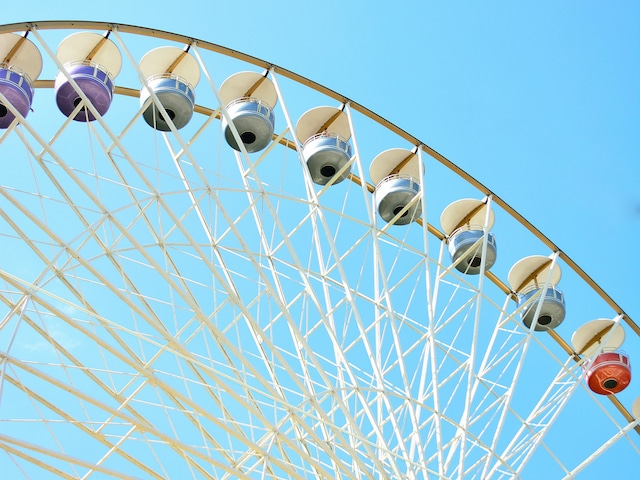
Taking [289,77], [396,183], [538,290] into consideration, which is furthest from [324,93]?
[538,290]

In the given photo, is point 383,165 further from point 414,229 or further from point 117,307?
point 117,307

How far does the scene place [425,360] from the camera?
18.3 m

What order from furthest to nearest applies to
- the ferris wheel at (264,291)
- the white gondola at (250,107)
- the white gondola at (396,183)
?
the white gondola at (396,183) < the white gondola at (250,107) < the ferris wheel at (264,291)

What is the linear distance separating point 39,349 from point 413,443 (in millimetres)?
28236

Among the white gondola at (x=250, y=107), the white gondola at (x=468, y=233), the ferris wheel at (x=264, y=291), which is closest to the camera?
the ferris wheel at (x=264, y=291)

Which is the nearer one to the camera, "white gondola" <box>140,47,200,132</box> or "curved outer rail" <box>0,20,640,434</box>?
"curved outer rail" <box>0,20,640,434</box>

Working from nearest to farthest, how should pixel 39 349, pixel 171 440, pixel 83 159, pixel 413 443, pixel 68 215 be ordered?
pixel 171 440 → pixel 413 443 → pixel 68 215 → pixel 83 159 → pixel 39 349

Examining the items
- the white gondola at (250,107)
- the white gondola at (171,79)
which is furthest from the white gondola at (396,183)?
the white gondola at (171,79)

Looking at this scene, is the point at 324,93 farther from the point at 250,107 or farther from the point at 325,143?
the point at 250,107

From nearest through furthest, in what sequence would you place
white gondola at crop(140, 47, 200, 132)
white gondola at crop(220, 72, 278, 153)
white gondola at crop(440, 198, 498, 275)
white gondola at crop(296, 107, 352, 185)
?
white gondola at crop(140, 47, 200, 132) < white gondola at crop(220, 72, 278, 153) < white gondola at crop(296, 107, 352, 185) < white gondola at crop(440, 198, 498, 275)

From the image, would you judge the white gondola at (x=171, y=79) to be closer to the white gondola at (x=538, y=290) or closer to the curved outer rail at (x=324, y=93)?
the curved outer rail at (x=324, y=93)

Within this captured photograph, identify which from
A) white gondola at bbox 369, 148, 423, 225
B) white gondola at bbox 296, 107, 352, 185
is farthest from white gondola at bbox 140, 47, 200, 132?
white gondola at bbox 369, 148, 423, 225

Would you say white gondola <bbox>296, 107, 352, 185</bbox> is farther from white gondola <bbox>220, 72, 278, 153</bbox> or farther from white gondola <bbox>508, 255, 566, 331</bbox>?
white gondola <bbox>508, 255, 566, 331</bbox>

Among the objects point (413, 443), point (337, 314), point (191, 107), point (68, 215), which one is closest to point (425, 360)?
point (413, 443)
